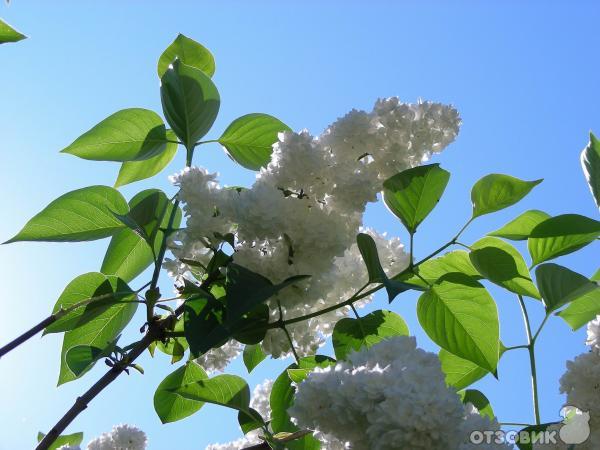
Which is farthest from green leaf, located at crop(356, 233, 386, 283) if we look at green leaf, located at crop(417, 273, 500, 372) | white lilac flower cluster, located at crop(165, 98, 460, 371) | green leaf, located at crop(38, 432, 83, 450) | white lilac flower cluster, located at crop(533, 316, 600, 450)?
green leaf, located at crop(38, 432, 83, 450)

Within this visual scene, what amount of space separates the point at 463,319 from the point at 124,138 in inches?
29.8

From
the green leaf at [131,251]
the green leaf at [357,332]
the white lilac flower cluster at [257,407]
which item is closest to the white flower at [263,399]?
the white lilac flower cluster at [257,407]

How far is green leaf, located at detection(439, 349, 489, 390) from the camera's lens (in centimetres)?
139

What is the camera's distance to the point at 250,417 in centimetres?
117

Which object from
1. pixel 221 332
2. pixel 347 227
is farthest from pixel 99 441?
pixel 347 227

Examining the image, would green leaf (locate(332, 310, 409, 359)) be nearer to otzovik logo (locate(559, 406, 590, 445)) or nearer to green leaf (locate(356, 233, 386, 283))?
green leaf (locate(356, 233, 386, 283))

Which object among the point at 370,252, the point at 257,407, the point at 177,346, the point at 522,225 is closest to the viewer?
the point at 370,252

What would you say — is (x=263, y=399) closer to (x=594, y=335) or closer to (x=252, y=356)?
(x=252, y=356)

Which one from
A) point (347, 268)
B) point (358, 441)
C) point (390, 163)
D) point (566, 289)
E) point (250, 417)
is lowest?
point (358, 441)

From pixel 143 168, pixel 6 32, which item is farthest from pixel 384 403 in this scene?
pixel 143 168

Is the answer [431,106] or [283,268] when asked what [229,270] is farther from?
[431,106]

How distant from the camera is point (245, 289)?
1.09m

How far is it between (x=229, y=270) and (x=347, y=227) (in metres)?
0.24

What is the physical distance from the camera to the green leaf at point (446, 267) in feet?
4.40
